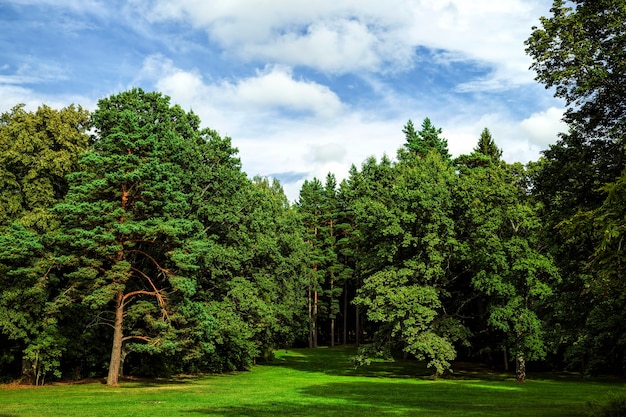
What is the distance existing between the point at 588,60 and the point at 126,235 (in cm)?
2510

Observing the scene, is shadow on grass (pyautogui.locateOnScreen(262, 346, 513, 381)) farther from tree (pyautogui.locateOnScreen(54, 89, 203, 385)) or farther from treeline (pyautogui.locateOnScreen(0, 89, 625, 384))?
tree (pyautogui.locateOnScreen(54, 89, 203, 385))

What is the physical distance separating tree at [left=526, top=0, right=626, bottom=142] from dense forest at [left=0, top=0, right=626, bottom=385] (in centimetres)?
8

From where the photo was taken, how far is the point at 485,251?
1496 inches

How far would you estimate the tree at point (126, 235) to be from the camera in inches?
1172

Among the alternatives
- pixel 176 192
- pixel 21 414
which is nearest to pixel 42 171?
pixel 176 192

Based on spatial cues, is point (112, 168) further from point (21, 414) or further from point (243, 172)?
point (21, 414)

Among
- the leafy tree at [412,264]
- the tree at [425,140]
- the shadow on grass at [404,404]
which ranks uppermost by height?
the tree at [425,140]

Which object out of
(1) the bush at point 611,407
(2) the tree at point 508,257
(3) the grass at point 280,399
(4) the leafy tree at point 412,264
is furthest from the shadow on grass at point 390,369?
(1) the bush at point 611,407

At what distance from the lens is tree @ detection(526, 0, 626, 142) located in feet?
59.3

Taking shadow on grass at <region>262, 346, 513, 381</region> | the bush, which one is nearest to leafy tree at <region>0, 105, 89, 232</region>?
shadow on grass at <region>262, 346, 513, 381</region>

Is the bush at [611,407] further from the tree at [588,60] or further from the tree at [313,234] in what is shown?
the tree at [313,234]

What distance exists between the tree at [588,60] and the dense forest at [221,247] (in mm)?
79

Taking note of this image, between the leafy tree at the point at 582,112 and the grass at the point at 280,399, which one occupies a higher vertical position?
the leafy tree at the point at 582,112

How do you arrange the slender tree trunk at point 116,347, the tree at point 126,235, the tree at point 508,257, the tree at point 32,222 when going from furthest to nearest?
1. the tree at point 508,257
2. the slender tree trunk at point 116,347
3. the tree at point 32,222
4. the tree at point 126,235
